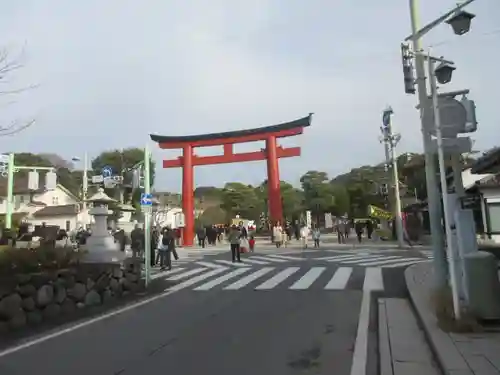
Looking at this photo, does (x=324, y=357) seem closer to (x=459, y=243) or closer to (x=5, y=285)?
(x=459, y=243)

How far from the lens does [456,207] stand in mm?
7340

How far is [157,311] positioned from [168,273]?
7143 millimetres

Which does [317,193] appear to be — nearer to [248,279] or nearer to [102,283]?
[248,279]

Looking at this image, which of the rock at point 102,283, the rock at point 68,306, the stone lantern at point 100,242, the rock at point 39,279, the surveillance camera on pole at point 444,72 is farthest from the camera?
the stone lantern at point 100,242

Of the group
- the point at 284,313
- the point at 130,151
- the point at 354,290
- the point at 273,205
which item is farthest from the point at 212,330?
the point at 130,151

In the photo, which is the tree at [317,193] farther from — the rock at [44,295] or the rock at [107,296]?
the rock at [44,295]

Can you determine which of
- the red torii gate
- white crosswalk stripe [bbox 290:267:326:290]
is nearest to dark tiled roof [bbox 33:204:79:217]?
the red torii gate

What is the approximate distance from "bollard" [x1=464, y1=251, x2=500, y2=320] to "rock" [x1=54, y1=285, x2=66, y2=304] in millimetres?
7295

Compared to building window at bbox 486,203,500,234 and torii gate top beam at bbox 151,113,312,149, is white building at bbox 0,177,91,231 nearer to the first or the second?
torii gate top beam at bbox 151,113,312,149

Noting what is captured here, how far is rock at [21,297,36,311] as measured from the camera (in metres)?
8.41

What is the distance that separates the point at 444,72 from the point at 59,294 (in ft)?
26.3

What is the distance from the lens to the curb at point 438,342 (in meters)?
4.81

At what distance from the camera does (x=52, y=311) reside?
9.07 metres

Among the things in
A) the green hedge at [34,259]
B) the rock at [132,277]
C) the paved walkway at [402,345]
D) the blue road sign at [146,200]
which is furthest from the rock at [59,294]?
the paved walkway at [402,345]
